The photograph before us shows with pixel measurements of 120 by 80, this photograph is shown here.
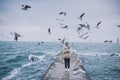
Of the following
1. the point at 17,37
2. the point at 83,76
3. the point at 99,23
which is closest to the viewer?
the point at 17,37

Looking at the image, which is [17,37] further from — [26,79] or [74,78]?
[26,79]

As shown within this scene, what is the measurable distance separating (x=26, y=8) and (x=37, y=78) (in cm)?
894

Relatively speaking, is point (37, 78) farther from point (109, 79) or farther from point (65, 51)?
point (109, 79)

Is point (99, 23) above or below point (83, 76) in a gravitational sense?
above

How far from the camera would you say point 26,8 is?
35.4 feet

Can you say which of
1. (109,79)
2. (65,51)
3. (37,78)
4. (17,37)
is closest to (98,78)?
(109,79)

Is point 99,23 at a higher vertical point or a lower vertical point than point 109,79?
higher

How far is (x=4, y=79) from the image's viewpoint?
59.9 feet

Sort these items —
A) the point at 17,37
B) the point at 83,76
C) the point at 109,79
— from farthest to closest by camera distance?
the point at 109,79
the point at 83,76
the point at 17,37

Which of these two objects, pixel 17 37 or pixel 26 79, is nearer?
pixel 17 37

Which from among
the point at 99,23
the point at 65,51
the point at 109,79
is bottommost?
the point at 109,79

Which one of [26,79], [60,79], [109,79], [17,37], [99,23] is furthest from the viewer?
[109,79]

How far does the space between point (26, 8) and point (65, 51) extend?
4.25m

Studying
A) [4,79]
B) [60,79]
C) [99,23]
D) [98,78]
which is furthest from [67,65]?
[4,79]
